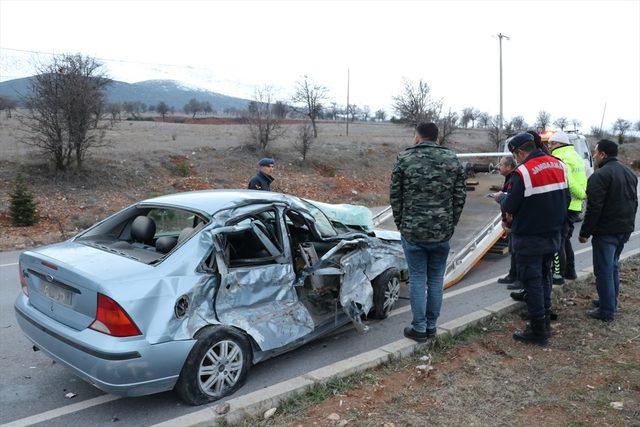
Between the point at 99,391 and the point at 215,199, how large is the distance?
175cm

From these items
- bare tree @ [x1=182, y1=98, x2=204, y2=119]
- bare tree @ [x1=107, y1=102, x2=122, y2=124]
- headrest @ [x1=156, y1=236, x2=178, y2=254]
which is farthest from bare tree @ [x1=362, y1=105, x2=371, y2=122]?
headrest @ [x1=156, y1=236, x2=178, y2=254]

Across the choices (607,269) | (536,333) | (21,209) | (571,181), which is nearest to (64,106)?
(21,209)

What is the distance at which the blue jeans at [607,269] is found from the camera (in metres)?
5.14

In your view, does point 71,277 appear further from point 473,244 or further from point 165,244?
point 473,244

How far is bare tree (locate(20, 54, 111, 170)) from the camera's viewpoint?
14984 mm

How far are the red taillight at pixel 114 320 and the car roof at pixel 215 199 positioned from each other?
41.6 inches

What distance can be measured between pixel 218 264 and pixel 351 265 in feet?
4.83

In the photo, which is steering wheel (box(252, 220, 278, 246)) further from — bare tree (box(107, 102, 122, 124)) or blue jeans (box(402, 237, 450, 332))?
bare tree (box(107, 102, 122, 124))

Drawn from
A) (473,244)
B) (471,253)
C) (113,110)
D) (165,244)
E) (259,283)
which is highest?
(113,110)

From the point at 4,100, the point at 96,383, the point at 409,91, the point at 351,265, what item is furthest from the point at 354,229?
the point at 4,100

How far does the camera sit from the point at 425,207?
14.3 ft

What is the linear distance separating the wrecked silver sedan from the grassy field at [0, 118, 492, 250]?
25.0ft

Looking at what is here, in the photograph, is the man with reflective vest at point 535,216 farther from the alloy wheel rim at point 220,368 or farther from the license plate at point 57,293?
the license plate at point 57,293

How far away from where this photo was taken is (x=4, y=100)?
42.7 metres
